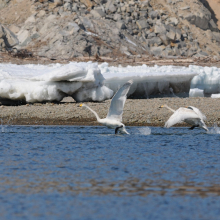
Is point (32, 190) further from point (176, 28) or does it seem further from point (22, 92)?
point (176, 28)

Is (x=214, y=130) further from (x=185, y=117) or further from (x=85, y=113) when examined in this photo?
(x=85, y=113)

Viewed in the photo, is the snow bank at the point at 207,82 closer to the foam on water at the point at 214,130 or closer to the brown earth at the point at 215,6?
the foam on water at the point at 214,130

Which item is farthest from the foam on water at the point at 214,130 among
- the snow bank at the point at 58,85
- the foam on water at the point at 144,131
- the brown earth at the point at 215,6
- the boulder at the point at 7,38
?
the brown earth at the point at 215,6

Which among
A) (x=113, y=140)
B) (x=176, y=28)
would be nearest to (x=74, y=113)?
(x=113, y=140)

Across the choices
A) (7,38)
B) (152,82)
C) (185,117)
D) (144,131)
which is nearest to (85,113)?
(144,131)

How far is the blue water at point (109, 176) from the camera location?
7.40 meters

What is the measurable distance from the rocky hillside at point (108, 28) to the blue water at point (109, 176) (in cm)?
2644

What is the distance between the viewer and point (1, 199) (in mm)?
7992

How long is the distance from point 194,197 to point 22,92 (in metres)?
14.0

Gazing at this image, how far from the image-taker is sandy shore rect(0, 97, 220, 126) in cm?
1925

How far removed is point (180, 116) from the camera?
1537cm

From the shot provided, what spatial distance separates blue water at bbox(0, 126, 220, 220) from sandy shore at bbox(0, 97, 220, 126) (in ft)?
9.08

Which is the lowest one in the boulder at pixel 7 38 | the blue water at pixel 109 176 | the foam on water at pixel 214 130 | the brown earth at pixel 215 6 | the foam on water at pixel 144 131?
the foam on water at pixel 144 131

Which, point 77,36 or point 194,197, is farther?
point 77,36
